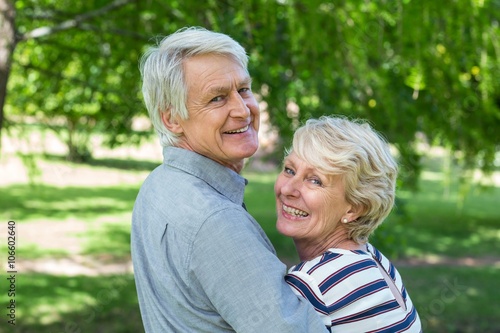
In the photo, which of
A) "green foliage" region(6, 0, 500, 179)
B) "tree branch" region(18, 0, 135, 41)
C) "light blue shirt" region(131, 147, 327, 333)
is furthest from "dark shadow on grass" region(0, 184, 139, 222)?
"light blue shirt" region(131, 147, 327, 333)

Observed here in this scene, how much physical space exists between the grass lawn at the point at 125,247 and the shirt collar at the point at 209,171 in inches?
107

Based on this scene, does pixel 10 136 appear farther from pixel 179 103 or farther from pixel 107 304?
pixel 179 103

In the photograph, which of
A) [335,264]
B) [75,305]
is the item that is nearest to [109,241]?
[75,305]

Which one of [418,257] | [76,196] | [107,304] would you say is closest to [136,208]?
[107,304]

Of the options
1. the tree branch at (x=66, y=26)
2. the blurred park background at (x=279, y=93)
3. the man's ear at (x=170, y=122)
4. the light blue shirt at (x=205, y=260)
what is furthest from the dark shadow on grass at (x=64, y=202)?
the light blue shirt at (x=205, y=260)

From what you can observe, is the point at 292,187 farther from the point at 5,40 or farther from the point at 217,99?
the point at 5,40

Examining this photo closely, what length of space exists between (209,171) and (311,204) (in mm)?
303

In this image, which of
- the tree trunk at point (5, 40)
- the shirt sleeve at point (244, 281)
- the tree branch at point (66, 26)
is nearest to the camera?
the shirt sleeve at point (244, 281)

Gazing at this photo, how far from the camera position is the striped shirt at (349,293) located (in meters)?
1.79

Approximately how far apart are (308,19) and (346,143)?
2.28 m

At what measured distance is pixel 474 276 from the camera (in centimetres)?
1039

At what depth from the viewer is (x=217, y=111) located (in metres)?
2.03

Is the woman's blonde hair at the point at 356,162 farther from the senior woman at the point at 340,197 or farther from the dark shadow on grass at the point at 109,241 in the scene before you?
the dark shadow on grass at the point at 109,241

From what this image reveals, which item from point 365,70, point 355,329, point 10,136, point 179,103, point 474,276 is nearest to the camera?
point 355,329
